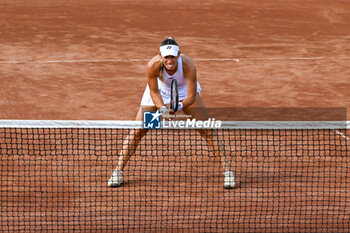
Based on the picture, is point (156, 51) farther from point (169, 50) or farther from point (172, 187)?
point (169, 50)

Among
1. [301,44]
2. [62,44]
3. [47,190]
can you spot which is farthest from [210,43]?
[47,190]

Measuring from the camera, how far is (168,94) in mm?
7102

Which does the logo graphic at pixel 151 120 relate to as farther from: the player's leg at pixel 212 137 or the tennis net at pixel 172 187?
the player's leg at pixel 212 137

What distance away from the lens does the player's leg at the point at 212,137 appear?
6.99 metres

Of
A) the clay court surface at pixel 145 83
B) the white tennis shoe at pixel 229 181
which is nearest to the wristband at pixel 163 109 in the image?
the clay court surface at pixel 145 83

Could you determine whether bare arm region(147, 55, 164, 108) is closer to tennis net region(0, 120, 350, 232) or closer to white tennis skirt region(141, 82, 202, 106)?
white tennis skirt region(141, 82, 202, 106)

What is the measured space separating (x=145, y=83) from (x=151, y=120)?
4.91m

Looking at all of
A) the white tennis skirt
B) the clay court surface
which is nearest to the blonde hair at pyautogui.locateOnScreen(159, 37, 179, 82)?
the white tennis skirt

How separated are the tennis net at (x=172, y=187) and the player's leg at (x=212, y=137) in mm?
38

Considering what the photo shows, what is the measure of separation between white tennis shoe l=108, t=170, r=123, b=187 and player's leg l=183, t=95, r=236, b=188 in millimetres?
1051

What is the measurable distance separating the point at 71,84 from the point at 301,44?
6.48 meters

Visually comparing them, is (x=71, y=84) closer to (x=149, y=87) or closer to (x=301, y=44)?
(x=149, y=87)

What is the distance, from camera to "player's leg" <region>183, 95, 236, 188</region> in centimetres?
699

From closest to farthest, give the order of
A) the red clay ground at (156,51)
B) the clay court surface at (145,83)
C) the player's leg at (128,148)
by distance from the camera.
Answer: the clay court surface at (145,83), the player's leg at (128,148), the red clay ground at (156,51)
